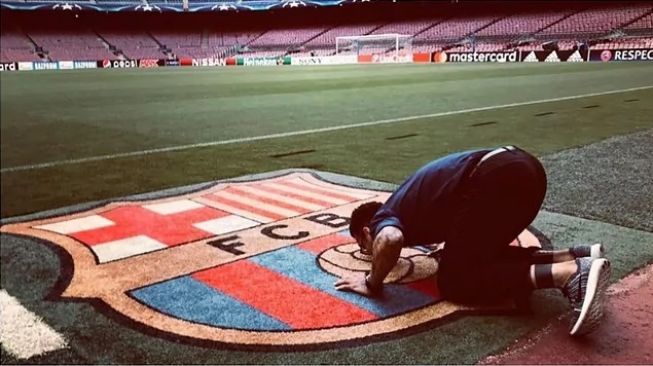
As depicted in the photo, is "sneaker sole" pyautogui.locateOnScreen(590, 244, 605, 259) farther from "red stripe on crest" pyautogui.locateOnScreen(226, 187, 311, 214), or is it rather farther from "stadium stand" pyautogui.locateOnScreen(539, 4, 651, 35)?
"red stripe on crest" pyautogui.locateOnScreen(226, 187, 311, 214)

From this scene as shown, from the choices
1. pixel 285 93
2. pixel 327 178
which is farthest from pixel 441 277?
pixel 285 93

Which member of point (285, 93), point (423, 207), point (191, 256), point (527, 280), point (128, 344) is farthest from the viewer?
point (285, 93)

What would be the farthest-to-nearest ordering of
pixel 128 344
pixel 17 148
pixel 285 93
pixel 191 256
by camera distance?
1. pixel 285 93
2. pixel 191 256
3. pixel 128 344
4. pixel 17 148

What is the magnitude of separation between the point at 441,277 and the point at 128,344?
1.04 meters

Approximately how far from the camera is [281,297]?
7.22ft

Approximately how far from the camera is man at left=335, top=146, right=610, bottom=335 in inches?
83.5

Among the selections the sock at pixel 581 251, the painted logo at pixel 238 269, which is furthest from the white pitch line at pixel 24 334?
the sock at pixel 581 251

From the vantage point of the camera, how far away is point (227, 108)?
8344 millimetres

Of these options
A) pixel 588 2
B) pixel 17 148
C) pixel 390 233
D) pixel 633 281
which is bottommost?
pixel 633 281

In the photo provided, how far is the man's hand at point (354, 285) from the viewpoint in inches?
87.8

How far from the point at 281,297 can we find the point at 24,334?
2.65 ft

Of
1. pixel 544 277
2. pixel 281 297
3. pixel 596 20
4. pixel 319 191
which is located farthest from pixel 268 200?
pixel 596 20

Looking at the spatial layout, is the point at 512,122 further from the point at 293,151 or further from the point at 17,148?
the point at 17,148

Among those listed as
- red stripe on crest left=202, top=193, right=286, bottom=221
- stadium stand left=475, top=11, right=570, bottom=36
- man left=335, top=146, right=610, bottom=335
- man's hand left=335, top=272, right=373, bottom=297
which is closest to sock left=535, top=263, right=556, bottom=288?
man left=335, top=146, right=610, bottom=335
